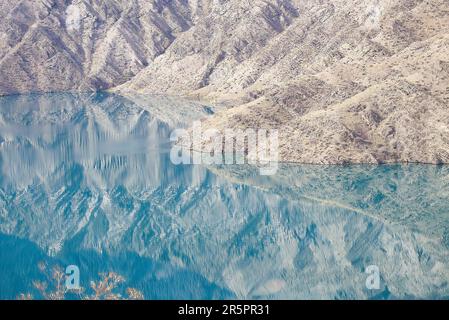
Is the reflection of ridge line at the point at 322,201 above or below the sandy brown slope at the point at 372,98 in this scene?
below

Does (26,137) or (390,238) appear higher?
(26,137)

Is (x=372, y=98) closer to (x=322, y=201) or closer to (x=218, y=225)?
(x=322, y=201)

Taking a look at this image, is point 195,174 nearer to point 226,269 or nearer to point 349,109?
point 349,109

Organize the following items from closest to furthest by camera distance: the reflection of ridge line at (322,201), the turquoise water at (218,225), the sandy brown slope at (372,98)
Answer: the turquoise water at (218,225) < the reflection of ridge line at (322,201) < the sandy brown slope at (372,98)

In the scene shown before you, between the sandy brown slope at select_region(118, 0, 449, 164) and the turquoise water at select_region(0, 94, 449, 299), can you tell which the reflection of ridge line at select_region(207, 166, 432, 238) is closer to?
the turquoise water at select_region(0, 94, 449, 299)

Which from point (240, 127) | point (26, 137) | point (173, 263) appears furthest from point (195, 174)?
point (26, 137)

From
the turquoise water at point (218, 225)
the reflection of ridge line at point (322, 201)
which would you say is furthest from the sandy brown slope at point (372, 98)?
the reflection of ridge line at point (322, 201)

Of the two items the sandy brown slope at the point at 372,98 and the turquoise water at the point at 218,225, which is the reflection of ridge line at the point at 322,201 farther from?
the sandy brown slope at the point at 372,98

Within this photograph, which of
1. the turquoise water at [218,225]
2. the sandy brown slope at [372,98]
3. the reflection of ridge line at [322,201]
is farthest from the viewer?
the sandy brown slope at [372,98]
